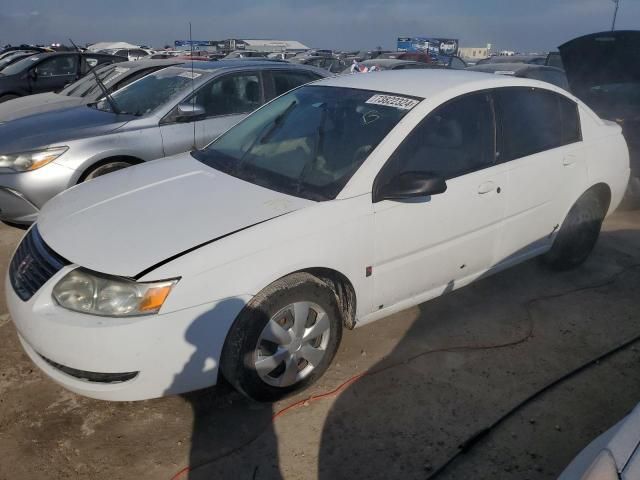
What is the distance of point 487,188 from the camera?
10.8 ft

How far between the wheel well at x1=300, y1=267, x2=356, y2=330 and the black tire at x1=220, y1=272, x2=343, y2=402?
0.07m

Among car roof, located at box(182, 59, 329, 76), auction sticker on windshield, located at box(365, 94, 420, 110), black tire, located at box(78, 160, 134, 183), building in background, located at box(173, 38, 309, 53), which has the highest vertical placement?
building in background, located at box(173, 38, 309, 53)

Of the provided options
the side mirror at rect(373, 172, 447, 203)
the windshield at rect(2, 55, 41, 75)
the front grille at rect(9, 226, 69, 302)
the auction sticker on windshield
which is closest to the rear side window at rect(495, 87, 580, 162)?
the auction sticker on windshield

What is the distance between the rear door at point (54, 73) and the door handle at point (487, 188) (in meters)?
10.3

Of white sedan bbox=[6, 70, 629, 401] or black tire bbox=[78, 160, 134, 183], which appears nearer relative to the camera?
white sedan bbox=[6, 70, 629, 401]

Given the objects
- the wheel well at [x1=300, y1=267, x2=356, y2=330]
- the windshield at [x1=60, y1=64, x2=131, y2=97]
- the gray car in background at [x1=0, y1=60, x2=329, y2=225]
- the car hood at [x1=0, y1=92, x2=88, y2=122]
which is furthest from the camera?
the windshield at [x1=60, y1=64, x2=131, y2=97]

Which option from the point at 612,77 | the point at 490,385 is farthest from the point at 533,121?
the point at 612,77

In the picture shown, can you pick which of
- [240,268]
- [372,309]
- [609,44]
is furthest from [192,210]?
[609,44]

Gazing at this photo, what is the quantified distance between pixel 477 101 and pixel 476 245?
35.5 inches

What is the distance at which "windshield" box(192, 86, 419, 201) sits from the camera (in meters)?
2.92

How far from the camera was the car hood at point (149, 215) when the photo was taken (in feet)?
7.88

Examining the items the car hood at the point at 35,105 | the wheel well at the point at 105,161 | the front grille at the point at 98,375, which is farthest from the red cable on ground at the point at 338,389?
the car hood at the point at 35,105

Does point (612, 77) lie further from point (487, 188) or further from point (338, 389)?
point (338, 389)

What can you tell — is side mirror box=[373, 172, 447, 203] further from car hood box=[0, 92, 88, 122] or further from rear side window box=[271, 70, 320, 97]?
car hood box=[0, 92, 88, 122]
